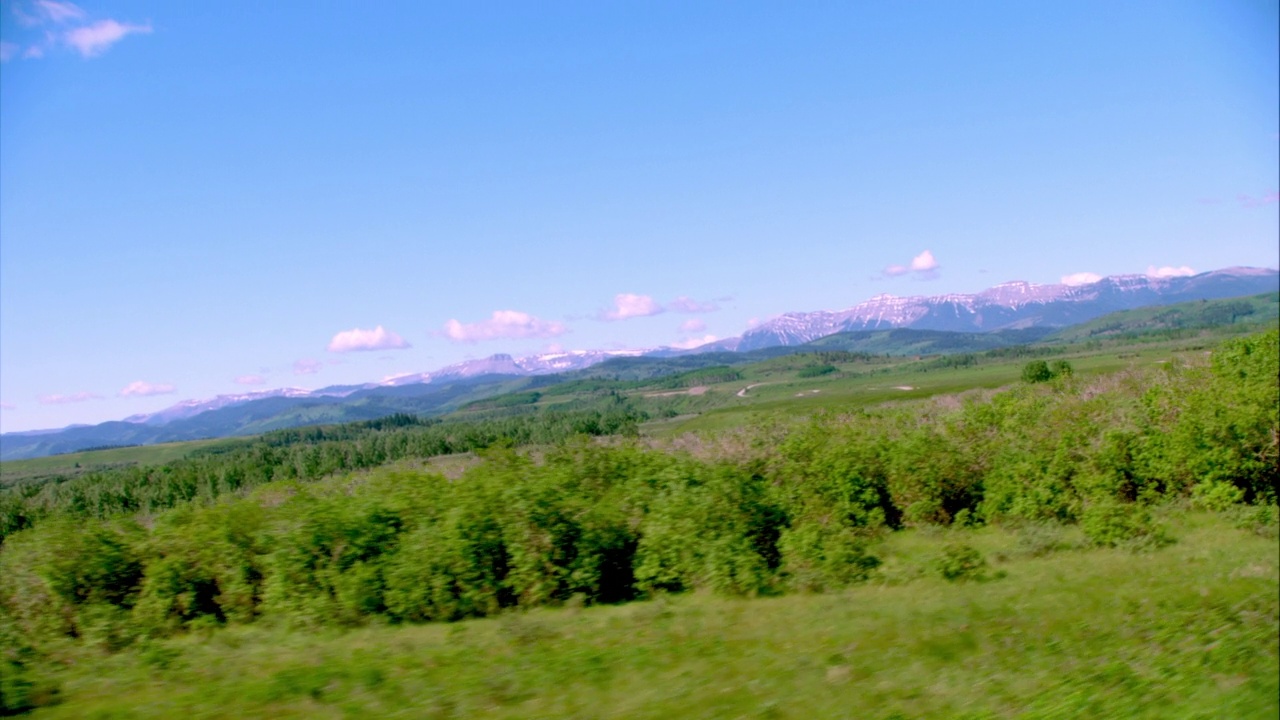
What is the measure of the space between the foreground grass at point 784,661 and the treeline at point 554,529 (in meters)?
0.84

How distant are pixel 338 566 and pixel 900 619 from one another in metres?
8.58

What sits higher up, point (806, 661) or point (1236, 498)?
point (806, 661)

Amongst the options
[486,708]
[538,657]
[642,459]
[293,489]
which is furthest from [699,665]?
[293,489]

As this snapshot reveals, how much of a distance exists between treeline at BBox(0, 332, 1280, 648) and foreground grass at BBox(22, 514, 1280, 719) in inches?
33.0

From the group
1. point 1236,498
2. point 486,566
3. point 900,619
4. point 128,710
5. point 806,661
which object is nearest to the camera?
point 128,710

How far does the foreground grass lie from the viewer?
7.66m

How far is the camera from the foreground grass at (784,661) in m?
7.66

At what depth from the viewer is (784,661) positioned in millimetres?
8836

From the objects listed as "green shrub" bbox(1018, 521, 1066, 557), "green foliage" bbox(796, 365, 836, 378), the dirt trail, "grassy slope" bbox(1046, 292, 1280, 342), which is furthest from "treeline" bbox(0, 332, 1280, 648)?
the dirt trail

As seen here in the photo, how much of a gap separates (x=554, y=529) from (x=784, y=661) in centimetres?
526

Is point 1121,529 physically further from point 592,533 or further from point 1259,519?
point 592,533

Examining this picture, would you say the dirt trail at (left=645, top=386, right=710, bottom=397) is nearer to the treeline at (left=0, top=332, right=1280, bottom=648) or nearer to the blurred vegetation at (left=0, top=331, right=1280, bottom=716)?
the blurred vegetation at (left=0, top=331, right=1280, bottom=716)

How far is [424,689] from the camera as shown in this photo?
8055 millimetres

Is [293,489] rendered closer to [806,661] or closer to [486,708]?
[486,708]
